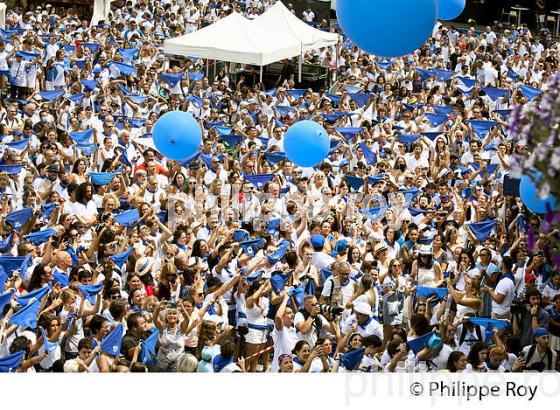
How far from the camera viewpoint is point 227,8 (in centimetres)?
2716

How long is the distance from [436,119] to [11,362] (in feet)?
32.8

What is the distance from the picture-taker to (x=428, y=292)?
9016mm

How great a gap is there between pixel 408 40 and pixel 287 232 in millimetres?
4714

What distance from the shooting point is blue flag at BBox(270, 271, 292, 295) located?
884cm

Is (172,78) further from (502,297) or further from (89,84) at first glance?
(502,297)

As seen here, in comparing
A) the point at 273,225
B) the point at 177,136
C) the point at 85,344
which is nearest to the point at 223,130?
the point at 177,136

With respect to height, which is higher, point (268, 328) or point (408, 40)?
point (408, 40)

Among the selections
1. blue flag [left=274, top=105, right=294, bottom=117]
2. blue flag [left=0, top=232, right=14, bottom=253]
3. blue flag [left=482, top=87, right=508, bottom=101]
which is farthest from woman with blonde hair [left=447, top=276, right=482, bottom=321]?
blue flag [left=482, top=87, right=508, bottom=101]

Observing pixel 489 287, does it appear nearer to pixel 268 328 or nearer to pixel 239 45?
pixel 268 328

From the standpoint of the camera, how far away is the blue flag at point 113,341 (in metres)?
7.64

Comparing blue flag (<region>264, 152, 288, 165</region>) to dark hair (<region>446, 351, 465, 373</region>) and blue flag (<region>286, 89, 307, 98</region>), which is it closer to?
blue flag (<region>286, 89, 307, 98</region>)

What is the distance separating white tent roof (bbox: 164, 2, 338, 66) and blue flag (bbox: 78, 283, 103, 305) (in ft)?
34.1

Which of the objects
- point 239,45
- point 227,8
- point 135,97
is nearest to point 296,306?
point 135,97

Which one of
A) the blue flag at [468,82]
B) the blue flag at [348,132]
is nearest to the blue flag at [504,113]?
the blue flag at [348,132]
